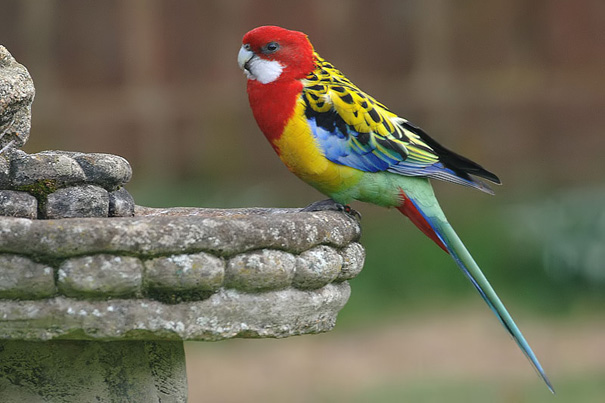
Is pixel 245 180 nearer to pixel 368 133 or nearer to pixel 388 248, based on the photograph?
pixel 388 248

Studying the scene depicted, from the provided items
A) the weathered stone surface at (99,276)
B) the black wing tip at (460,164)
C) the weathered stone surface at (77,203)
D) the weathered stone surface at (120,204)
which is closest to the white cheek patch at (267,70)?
the black wing tip at (460,164)

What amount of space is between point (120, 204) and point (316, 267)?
0.55 m

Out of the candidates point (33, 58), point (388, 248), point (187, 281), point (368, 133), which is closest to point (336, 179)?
point (368, 133)

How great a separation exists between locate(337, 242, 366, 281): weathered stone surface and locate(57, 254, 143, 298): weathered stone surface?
1.67 feet

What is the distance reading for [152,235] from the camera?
5.75 ft

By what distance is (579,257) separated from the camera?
543 centimetres

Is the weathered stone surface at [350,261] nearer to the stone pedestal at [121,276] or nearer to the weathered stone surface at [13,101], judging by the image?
the stone pedestal at [121,276]

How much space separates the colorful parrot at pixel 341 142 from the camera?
2.88 meters

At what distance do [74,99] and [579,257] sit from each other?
330 cm

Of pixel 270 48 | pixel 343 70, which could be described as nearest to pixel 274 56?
pixel 270 48

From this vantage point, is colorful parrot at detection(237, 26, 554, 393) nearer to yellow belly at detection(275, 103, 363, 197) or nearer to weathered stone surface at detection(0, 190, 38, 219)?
yellow belly at detection(275, 103, 363, 197)

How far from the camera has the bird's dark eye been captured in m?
3.01

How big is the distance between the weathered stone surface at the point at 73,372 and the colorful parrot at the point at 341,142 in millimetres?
913

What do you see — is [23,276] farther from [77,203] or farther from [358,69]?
[358,69]
